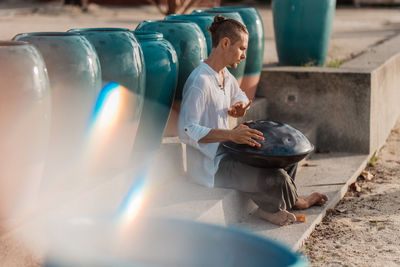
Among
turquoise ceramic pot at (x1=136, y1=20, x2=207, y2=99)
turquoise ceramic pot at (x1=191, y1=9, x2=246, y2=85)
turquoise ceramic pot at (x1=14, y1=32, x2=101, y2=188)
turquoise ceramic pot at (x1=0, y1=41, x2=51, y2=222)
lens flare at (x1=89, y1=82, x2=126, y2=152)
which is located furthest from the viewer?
turquoise ceramic pot at (x1=191, y1=9, x2=246, y2=85)

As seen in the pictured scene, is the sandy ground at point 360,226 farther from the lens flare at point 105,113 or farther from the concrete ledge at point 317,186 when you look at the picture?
the lens flare at point 105,113

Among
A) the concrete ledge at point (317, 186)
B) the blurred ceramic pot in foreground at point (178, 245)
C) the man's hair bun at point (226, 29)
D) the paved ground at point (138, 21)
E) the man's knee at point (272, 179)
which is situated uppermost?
the blurred ceramic pot in foreground at point (178, 245)

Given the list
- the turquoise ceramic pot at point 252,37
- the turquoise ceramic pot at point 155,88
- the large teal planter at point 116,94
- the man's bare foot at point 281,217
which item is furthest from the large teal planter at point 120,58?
the turquoise ceramic pot at point 252,37

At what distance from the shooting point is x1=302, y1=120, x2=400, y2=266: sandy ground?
346 cm

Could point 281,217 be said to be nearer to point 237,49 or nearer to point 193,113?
point 193,113

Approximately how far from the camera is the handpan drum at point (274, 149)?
11.4ft

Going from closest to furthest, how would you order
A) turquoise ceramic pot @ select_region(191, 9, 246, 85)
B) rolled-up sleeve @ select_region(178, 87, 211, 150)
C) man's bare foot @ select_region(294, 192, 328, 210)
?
rolled-up sleeve @ select_region(178, 87, 211, 150) → man's bare foot @ select_region(294, 192, 328, 210) → turquoise ceramic pot @ select_region(191, 9, 246, 85)

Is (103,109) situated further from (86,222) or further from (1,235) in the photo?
(86,222)

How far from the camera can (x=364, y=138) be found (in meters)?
5.55

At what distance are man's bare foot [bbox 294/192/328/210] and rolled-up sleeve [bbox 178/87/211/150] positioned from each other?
2.57 ft

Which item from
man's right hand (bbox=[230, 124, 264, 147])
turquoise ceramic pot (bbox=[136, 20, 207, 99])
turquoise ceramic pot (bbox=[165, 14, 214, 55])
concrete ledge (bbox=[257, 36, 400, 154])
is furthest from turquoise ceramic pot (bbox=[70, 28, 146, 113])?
concrete ledge (bbox=[257, 36, 400, 154])

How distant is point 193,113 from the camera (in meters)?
3.55

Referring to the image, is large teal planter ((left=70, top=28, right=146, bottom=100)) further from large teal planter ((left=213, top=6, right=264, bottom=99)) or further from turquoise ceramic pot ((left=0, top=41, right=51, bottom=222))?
large teal planter ((left=213, top=6, right=264, bottom=99))

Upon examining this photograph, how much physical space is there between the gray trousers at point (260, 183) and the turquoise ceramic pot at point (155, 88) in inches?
16.8
